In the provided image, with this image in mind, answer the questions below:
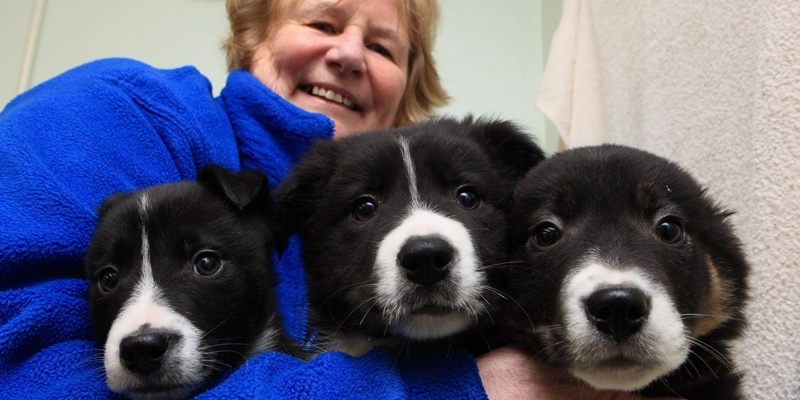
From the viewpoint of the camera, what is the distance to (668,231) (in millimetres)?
1458

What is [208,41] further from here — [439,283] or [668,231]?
[668,231]

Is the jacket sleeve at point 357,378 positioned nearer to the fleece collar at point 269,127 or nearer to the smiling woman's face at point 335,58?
the fleece collar at point 269,127

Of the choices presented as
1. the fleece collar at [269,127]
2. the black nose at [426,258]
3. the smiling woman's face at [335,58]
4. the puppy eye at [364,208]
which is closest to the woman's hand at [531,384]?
the black nose at [426,258]

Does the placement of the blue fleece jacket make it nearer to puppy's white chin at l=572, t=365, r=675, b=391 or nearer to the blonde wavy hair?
puppy's white chin at l=572, t=365, r=675, b=391

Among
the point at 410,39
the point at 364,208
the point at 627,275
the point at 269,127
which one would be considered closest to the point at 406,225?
the point at 364,208

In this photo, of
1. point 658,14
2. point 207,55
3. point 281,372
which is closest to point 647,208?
point 281,372

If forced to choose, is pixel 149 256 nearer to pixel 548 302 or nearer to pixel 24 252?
pixel 24 252

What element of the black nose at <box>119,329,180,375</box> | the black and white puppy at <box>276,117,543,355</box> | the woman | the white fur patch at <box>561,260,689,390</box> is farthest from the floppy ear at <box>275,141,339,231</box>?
the white fur patch at <box>561,260,689,390</box>

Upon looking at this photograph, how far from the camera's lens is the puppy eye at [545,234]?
4.97 ft

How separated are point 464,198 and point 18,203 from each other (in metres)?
1.13

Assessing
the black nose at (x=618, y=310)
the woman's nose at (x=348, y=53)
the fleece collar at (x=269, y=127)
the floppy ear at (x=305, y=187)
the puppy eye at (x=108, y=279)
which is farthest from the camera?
the woman's nose at (x=348, y=53)

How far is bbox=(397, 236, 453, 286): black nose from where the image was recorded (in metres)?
1.35

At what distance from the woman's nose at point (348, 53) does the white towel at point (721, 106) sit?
113 cm

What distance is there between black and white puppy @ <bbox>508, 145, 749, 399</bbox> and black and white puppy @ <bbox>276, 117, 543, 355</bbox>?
0.13 meters
